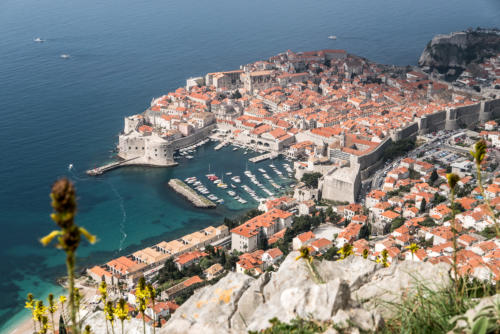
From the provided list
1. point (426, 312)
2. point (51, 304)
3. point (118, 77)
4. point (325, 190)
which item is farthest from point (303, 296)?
point (118, 77)

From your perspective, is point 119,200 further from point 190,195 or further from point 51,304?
point 51,304

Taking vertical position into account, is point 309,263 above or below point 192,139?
above

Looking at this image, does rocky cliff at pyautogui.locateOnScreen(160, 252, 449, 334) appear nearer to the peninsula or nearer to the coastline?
the peninsula

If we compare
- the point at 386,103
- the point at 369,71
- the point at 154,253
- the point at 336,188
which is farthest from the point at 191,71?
the point at 154,253

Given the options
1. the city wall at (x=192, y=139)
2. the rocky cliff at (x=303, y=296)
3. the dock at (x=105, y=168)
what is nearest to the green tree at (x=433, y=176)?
the city wall at (x=192, y=139)

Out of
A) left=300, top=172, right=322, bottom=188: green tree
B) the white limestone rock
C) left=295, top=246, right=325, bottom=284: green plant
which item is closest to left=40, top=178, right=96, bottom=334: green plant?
the white limestone rock

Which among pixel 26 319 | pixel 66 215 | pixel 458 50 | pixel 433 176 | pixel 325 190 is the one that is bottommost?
pixel 26 319
